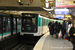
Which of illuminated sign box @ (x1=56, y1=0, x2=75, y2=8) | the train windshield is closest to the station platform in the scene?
illuminated sign box @ (x1=56, y1=0, x2=75, y2=8)

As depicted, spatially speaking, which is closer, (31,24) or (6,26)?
Result: (6,26)

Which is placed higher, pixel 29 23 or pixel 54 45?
pixel 29 23

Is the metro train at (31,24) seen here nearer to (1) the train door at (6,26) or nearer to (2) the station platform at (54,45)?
(1) the train door at (6,26)

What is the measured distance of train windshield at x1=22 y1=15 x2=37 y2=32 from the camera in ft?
39.9

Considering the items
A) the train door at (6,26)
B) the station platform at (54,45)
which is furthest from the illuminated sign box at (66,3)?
the train door at (6,26)

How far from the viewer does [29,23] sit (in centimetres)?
1230

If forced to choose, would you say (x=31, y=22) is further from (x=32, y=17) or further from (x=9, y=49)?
(x=9, y=49)

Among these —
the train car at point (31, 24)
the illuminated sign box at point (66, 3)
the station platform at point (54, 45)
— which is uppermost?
the illuminated sign box at point (66, 3)

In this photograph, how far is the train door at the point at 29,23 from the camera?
39.9 ft

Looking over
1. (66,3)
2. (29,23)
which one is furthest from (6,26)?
(66,3)

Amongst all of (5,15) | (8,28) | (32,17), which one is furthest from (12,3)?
(32,17)

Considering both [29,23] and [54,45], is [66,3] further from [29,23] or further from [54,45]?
[29,23]

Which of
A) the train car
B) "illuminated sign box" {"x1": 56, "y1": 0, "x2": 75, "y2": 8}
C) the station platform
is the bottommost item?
the station platform

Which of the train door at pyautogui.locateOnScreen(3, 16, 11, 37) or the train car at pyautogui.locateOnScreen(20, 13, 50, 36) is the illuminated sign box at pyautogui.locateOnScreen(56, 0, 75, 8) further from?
the train door at pyautogui.locateOnScreen(3, 16, 11, 37)
